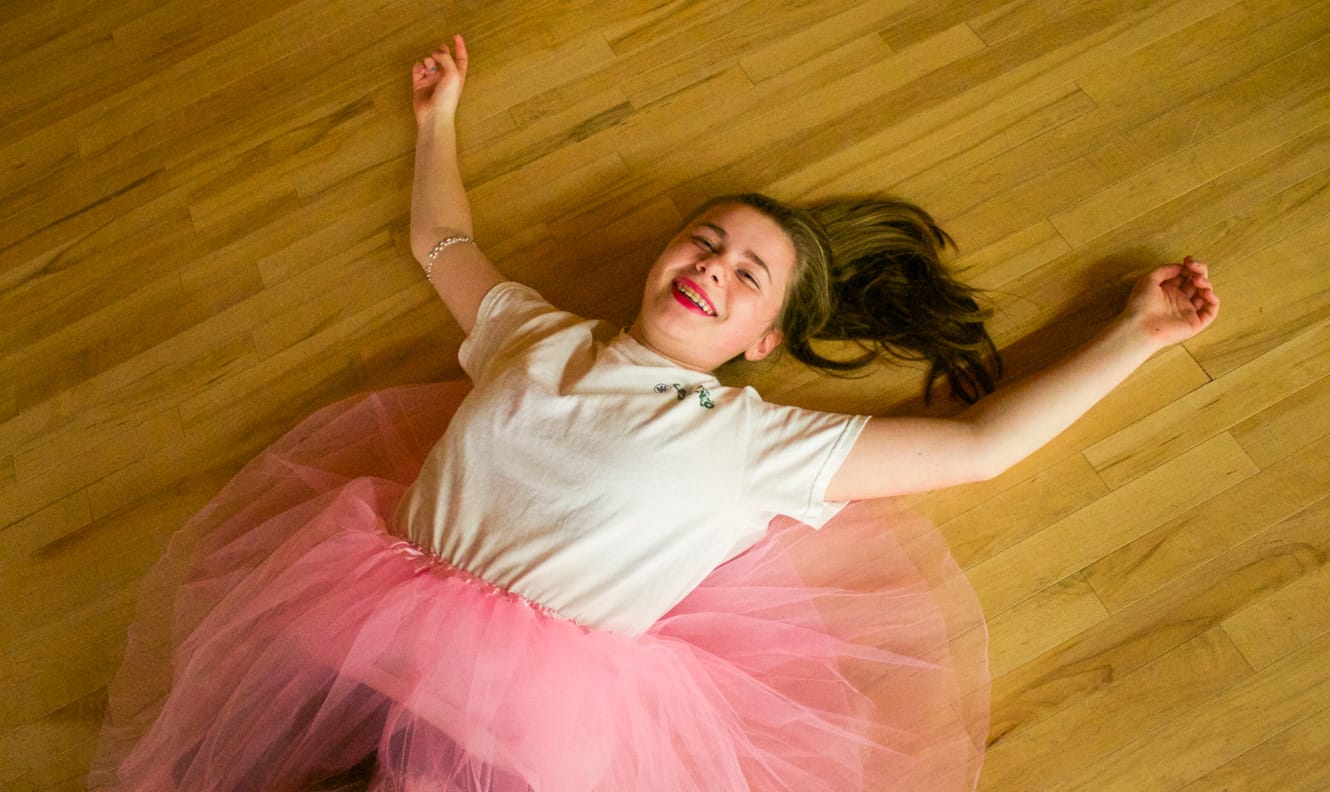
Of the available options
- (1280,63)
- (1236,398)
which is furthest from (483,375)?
(1280,63)

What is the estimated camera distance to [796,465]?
1092 millimetres

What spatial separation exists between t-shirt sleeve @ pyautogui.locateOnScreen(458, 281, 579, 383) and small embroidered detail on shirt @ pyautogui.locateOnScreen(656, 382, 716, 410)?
0.62 feet

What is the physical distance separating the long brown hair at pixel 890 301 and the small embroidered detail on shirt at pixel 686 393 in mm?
203

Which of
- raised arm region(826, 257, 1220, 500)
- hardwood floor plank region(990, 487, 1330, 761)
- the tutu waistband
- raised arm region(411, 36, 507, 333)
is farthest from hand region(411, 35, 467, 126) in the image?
hardwood floor plank region(990, 487, 1330, 761)

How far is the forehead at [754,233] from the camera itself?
1.16 meters

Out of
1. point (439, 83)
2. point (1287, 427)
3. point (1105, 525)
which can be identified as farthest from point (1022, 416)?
point (439, 83)

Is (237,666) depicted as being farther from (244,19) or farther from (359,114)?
(244,19)

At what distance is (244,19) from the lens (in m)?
1.74

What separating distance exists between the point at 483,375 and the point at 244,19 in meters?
1.09

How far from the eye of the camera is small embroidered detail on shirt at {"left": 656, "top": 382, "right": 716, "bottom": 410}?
1.11m

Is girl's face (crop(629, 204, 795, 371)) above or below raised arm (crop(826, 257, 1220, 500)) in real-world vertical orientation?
above

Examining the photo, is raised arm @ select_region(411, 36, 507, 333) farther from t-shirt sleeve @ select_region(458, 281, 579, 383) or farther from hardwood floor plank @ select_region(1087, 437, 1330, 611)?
hardwood floor plank @ select_region(1087, 437, 1330, 611)

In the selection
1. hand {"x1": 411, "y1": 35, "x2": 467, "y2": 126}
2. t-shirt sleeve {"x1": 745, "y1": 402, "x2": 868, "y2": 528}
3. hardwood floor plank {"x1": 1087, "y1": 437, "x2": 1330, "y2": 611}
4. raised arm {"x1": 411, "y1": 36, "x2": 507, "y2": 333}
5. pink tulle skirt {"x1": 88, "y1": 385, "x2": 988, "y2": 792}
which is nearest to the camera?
pink tulle skirt {"x1": 88, "y1": 385, "x2": 988, "y2": 792}

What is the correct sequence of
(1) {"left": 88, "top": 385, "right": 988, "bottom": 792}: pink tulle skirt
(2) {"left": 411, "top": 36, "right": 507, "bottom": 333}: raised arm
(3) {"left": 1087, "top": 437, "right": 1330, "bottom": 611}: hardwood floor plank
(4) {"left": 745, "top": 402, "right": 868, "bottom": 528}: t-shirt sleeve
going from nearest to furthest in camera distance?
(1) {"left": 88, "top": 385, "right": 988, "bottom": 792}: pink tulle skirt
(4) {"left": 745, "top": 402, "right": 868, "bottom": 528}: t-shirt sleeve
(3) {"left": 1087, "top": 437, "right": 1330, "bottom": 611}: hardwood floor plank
(2) {"left": 411, "top": 36, "right": 507, "bottom": 333}: raised arm
